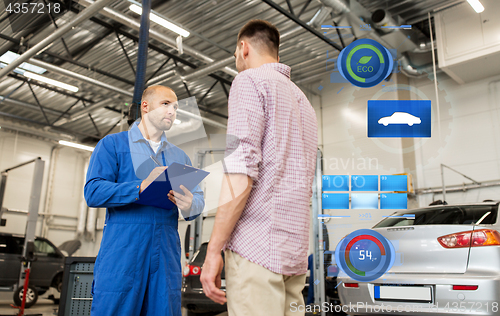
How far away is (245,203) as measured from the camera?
3.04ft

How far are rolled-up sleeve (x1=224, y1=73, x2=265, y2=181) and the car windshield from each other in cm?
197

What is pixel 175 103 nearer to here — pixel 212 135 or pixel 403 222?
pixel 212 135

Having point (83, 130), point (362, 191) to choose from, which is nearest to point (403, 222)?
point (362, 191)

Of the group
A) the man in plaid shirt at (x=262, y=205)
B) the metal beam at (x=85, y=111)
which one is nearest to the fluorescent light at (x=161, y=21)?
the metal beam at (x=85, y=111)

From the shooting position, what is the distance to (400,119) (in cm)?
252

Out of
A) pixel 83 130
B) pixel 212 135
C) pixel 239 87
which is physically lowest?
pixel 212 135

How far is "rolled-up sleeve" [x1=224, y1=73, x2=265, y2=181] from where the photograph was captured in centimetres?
91

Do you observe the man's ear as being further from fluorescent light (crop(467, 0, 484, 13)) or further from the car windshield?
fluorescent light (crop(467, 0, 484, 13))

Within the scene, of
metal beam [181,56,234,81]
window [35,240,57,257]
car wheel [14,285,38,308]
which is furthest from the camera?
window [35,240,57,257]

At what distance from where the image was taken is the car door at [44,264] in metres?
8.09

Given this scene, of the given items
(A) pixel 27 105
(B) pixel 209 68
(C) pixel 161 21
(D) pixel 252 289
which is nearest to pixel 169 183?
(D) pixel 252 289

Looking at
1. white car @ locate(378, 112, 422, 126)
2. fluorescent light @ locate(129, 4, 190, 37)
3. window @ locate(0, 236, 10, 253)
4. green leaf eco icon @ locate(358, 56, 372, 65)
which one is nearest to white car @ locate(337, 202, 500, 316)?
white car @ locate(378, 112, 422, 126)

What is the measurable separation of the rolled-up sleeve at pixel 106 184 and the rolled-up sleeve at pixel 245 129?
49 centimetres

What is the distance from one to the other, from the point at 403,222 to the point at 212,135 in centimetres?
208
